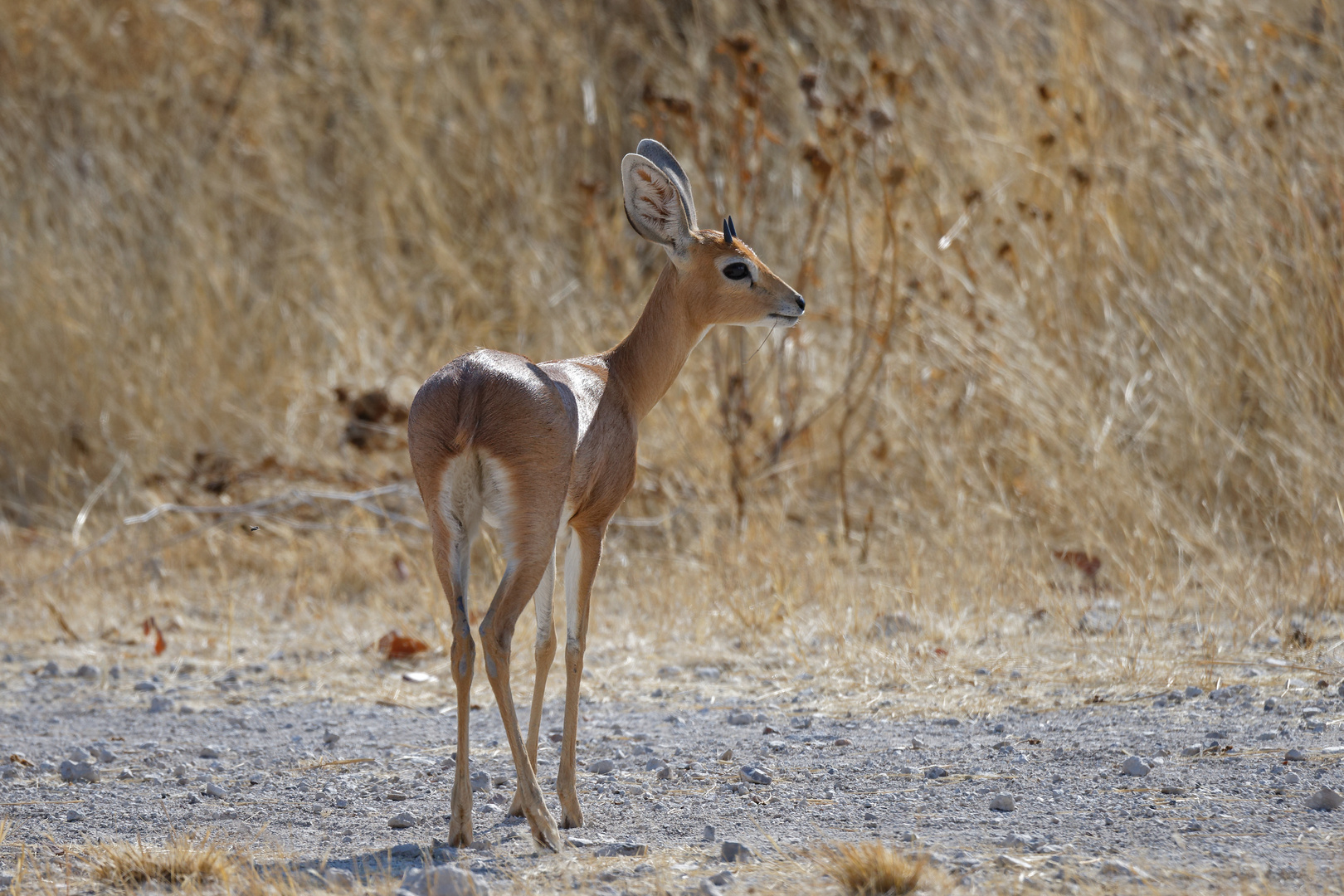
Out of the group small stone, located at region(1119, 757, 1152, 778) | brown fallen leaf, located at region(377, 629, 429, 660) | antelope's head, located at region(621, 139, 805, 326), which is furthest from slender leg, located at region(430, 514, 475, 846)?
brown fallen leaf, located at region(377, 629, 429, 660)

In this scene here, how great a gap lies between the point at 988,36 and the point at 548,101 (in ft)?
10.3

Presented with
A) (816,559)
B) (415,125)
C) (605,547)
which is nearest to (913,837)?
(816,559)

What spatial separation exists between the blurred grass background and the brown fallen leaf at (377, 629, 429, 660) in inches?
32.5

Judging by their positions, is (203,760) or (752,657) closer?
(203,760)

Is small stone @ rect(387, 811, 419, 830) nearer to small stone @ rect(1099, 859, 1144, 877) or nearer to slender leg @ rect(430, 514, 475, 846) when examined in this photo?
slender leg @ rect(430, 514, 475, 846)

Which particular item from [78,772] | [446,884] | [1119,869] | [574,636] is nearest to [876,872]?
[1119,869]

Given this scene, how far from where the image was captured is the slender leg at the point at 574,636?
368 centimetres

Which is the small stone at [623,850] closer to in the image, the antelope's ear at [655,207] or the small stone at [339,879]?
the small stone at [339,879]

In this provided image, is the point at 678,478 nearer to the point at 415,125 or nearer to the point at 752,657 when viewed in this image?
the point at 752,657

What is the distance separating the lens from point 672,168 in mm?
4227

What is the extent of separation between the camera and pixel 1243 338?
6.86m

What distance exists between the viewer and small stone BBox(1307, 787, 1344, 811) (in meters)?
3.48

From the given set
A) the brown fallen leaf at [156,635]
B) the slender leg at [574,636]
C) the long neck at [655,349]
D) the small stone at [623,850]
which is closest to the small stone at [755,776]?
the slender leg at [574,636]

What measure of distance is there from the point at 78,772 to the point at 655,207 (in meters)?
2.37
